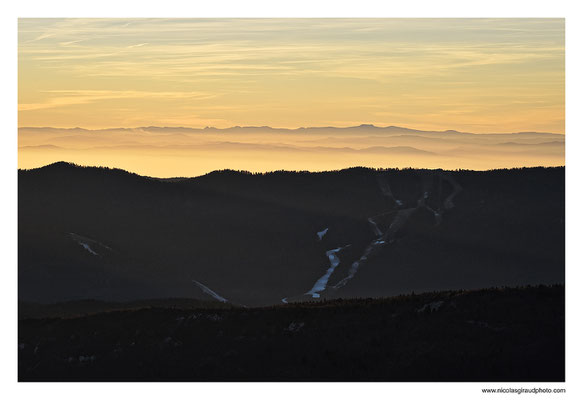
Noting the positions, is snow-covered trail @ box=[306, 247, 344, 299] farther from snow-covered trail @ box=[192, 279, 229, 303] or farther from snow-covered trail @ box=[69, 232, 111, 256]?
snow-covered trail @ box=[69, 232, 111, 256]

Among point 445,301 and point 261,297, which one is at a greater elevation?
point 445,301

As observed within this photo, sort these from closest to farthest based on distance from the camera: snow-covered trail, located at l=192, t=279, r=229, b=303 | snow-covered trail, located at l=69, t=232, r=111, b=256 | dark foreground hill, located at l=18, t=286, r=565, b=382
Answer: dark foreground hill, located at l=18, t=286, r=565, b=382
snow-covered trail, located at l=192, t=279, r=229, b=303
snow-covered trail, located at l=69, t=232, r=111, b=256

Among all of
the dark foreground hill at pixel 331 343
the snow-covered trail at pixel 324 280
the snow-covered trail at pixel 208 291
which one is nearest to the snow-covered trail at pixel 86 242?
the snow-covered trail at pixel 208 291

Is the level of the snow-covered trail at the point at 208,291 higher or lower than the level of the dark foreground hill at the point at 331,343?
lower

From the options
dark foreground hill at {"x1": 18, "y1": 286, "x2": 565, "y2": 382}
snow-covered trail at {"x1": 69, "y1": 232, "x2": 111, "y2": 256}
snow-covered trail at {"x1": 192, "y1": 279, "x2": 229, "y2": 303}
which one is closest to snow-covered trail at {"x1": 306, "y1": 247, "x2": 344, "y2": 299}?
snow-covered trail at {"x1": 192, "y1": 279, "x2": 229, "y2": 303}

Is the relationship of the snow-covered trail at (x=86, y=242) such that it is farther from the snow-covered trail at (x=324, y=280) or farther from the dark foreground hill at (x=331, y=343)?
the dark foreground hill at (x=331, y=343)
